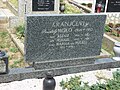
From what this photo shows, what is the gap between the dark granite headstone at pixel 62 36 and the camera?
668 cm

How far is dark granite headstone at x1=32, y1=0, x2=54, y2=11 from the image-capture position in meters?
11.1

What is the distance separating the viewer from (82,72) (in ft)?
24.8

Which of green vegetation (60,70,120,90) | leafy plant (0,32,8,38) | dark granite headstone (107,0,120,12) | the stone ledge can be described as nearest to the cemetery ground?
green vegetation (60,70,120,90)

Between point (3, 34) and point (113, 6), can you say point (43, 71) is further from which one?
point (113, 6)

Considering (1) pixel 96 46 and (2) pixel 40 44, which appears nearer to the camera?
(2) pixel 40 44

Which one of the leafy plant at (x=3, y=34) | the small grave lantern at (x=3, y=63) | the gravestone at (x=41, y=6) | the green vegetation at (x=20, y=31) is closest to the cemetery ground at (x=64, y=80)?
the small grave lantern at (x=3, y=63)

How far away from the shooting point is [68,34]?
712 cm

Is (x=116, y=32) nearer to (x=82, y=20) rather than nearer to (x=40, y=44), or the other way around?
(x=82, y=20)

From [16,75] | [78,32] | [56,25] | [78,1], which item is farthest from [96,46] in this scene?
[78,1]

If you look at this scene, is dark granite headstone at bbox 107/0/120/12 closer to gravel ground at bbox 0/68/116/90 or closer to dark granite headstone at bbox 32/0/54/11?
dark granite headstone at bbox 32/0/54/11

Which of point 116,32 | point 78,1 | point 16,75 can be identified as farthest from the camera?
point 78,1

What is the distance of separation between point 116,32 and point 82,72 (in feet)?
10.8

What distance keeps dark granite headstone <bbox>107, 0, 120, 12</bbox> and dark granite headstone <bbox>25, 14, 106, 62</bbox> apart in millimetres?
4554

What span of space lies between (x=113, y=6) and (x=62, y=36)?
5.45 metres
